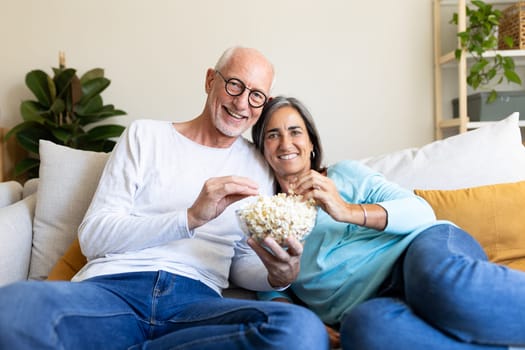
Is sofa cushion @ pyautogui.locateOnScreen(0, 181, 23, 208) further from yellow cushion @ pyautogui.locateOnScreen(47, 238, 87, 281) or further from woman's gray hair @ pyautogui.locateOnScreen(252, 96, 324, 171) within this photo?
woman's gray hair @ pyautogui.locateOnScreen(252, 96, 324, 171)

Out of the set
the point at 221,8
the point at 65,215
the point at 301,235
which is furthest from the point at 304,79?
the point at 301,235

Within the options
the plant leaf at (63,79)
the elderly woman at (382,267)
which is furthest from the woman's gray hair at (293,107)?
the plant leaf at (63,79)

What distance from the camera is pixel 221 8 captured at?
9.29 feet

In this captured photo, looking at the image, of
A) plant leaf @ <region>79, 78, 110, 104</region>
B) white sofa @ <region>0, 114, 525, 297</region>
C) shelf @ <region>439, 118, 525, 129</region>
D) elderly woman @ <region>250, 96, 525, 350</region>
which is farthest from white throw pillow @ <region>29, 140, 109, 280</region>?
shelf @ <region>439, 118, 525, 129</region>

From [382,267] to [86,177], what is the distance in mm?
1090

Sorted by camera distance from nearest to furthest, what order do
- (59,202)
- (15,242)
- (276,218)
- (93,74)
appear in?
(276,218)
(15,242)
(59,202)
(93,74)

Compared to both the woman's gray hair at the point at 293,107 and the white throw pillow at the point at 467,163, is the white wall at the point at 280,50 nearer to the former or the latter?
the white throw pillow at the point at 467,163

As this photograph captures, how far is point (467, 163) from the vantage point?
69.2 inches

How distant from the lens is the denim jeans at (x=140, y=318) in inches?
39.7

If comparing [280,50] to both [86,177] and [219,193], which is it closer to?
[86,177]

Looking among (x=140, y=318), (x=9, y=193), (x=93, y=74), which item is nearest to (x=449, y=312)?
(x=140, y=318)

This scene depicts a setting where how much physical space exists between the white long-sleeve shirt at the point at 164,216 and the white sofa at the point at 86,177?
35cm

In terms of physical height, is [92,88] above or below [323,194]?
above

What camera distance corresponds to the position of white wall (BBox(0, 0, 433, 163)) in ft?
9.21
